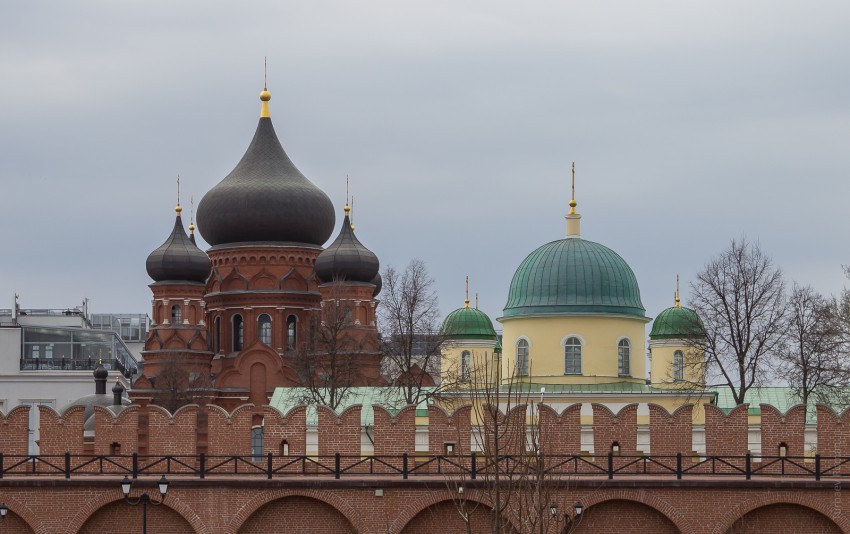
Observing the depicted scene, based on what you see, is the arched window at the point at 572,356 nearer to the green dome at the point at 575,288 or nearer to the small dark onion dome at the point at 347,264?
the green dome at the point at 575,288

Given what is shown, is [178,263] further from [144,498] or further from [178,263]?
[144,498]

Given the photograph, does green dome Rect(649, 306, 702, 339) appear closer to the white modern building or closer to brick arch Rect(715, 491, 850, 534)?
the white modern building

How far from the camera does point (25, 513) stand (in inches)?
1387

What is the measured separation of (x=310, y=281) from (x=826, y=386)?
3739 centimetres

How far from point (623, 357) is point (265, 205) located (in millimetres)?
21267

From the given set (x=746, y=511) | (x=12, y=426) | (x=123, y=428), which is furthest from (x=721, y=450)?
(x=12, y=426)

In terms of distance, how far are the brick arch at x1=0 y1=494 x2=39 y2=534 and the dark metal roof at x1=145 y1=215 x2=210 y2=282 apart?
4969 cm

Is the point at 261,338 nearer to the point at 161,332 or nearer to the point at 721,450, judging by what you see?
the point at 161,332

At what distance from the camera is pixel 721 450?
3566 cm

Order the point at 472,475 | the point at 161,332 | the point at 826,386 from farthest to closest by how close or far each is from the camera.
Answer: the point at 161,332, the point at 826,386, the point at 472,475

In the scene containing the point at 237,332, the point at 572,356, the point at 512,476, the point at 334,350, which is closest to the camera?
the point at 512,476

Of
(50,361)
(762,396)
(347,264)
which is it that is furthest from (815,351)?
(50,361)

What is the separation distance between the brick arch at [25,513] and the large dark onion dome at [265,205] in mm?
52395

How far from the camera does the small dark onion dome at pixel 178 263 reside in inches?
3334
